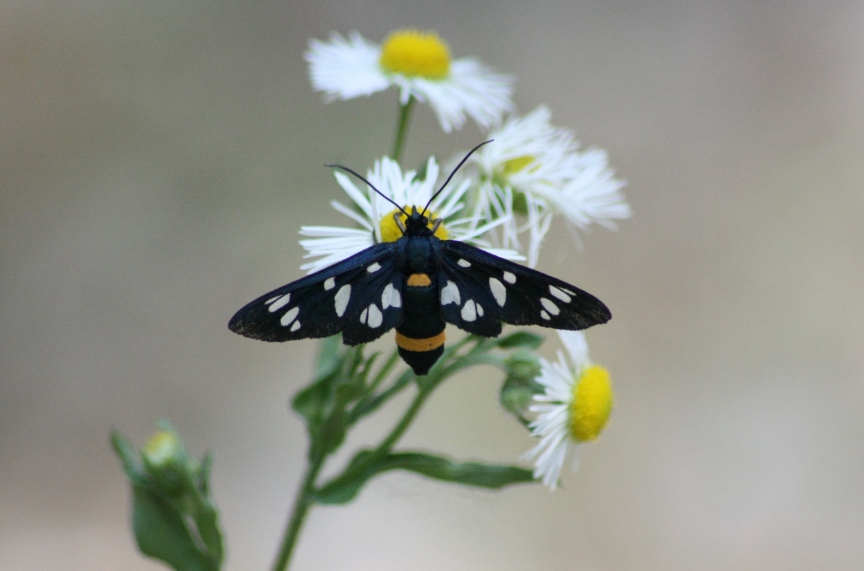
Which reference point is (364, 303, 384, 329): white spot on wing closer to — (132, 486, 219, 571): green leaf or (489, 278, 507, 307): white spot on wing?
(489, 278, 507, 307): white spot on wing

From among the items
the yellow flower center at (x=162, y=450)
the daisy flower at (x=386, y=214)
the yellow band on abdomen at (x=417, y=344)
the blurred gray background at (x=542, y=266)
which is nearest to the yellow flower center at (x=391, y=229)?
the daisy flower at (x=386, y=214)

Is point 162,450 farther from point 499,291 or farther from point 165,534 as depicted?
point 499,291

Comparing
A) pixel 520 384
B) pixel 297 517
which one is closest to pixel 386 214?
pixel 520 384

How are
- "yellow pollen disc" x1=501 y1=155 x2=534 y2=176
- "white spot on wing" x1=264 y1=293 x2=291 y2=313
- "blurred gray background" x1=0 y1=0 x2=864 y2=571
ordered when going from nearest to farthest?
"white spot on wing" x1=264 y1=293 x2=291 y2=313 → "yellow pollen disc" x1=501 y1=155 x2=534 y2=176 → "blurred gray background" x1=0 y1=0 x2=864 y2=571

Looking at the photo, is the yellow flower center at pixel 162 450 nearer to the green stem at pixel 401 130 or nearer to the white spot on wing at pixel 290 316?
the white spot on wing at pixel 290 316

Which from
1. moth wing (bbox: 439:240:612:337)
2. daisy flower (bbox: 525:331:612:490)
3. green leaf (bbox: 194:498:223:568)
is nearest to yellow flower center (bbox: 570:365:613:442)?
daisy flower (bbox: 525:331:612:490)
